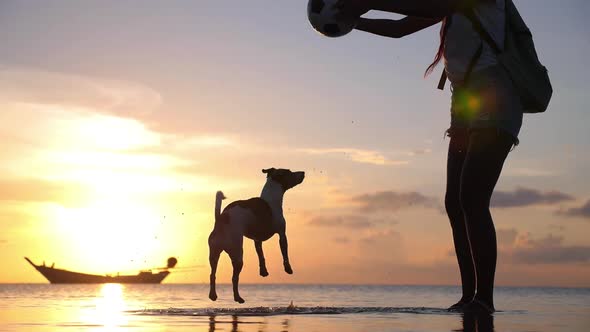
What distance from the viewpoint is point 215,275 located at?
11164mm

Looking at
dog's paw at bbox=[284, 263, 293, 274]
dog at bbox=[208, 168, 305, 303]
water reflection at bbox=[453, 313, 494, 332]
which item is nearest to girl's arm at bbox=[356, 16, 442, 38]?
water reflection at bbox=[453, 313, 494, 332]

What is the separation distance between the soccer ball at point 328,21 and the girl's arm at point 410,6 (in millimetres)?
95

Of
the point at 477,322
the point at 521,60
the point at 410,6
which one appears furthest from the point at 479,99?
the point at 477,322

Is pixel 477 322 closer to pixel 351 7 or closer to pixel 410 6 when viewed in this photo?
pixel 410 6

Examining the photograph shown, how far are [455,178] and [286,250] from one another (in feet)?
13.3

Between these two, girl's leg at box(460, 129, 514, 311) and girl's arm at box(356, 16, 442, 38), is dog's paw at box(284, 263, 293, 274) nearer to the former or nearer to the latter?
girl's leg at box(460, 129, 514, 311)

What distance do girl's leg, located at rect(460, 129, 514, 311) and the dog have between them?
4157mm

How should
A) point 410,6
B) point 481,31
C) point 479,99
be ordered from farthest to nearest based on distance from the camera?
point 479,99 < point 481,31 < point 410,6

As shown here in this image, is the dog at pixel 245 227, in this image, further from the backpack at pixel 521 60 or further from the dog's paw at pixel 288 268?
the backpack at pixel 521 60

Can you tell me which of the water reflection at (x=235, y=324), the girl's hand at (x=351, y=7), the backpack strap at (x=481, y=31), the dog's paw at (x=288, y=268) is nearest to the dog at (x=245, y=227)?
the dog's paw at (x=288, y=268)

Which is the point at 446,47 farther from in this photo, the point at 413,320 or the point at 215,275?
the point at 215,275

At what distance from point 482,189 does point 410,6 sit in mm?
1882

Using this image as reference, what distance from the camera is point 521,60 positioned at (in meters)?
7.71

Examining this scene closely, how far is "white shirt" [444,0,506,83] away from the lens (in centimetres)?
759
